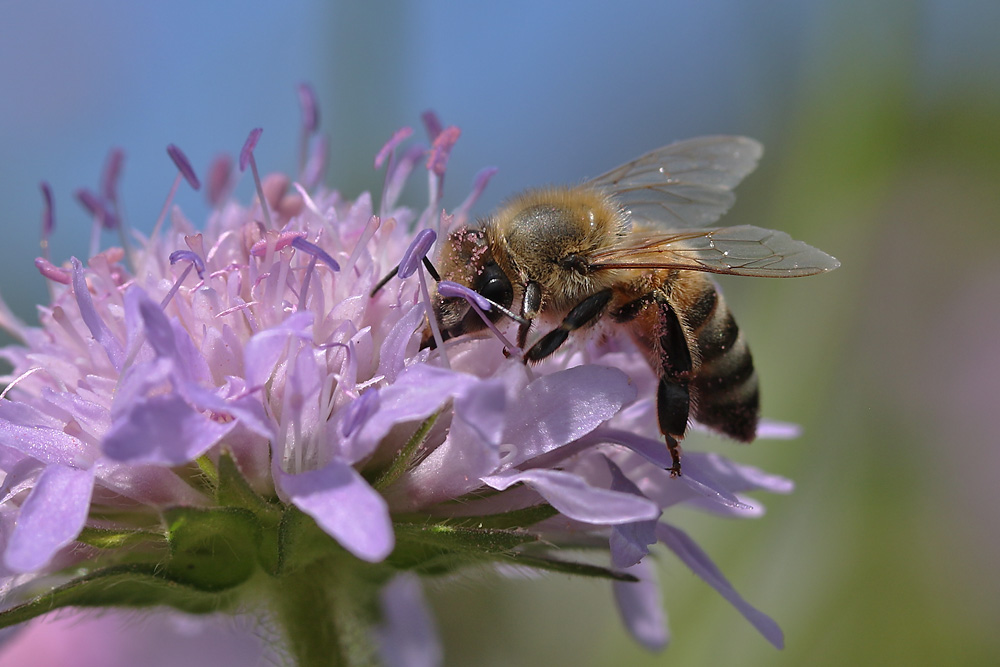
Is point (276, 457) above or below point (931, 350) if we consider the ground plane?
above

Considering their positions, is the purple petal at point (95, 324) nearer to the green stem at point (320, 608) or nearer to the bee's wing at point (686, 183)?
the green stem at point (320, 608)

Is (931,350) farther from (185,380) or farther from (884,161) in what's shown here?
(185,380)

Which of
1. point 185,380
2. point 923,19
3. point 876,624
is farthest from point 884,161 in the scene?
point 185,380

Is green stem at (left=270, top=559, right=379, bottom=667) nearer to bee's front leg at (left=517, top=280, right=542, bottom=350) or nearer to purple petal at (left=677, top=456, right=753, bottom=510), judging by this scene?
bee's front leg at (left=517, top=280, right=542, bottom=350)

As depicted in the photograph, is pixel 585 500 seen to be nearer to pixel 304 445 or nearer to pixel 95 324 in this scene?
pixel 304 445

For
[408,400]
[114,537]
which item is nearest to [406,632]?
[114,537]

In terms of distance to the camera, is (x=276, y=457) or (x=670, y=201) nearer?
(x=276, y=457)

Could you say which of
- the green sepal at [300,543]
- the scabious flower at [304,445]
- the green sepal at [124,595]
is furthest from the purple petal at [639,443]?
the green sepal at [124,595]
